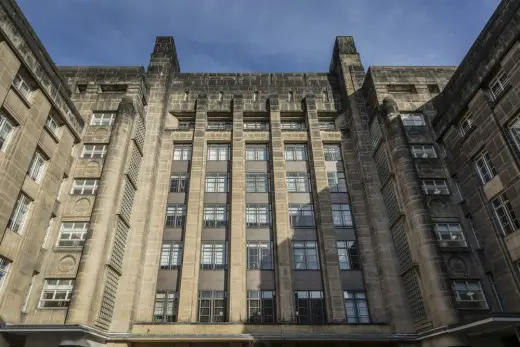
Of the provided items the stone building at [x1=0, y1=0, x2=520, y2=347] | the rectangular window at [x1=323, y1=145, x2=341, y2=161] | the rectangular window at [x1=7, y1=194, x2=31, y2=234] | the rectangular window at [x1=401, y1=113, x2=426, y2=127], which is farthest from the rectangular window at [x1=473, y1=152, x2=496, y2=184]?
the rectangular window at [x1=7, y1=194, x2=31, y2=234]

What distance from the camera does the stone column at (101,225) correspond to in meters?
19.9

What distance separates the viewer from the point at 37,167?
2267 centimetres

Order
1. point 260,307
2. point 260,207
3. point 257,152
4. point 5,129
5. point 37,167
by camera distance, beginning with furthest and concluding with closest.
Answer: point 257,152 < point 260,207 < point 260,307 < point 37,167 < point 5,129

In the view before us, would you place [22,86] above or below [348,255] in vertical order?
above

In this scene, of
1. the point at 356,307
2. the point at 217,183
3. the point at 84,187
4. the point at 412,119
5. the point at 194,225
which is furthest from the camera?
the point at 217,183

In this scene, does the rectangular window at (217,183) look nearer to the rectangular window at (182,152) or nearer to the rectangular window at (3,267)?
the rectangular window at (182,152)

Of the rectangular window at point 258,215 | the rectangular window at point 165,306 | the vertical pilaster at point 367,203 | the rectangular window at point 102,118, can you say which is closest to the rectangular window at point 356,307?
the vertical pilaster at point 367,203

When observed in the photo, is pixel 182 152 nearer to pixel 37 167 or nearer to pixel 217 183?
pixel 217 183

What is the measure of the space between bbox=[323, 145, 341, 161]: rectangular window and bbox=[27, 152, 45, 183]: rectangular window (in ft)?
73.2

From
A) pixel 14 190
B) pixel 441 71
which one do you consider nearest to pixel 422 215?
pixel 441 71

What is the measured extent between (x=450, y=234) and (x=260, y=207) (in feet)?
46.1

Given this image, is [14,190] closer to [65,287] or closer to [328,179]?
[65,287]

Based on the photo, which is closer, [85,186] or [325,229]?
[85,186]

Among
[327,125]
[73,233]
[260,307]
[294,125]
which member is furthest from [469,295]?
[73,233]
